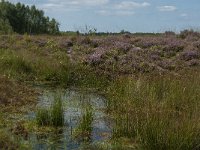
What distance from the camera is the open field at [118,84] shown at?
9547mm

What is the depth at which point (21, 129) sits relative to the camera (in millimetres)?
10625

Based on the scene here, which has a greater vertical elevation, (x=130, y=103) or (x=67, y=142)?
(x=130, y=103)

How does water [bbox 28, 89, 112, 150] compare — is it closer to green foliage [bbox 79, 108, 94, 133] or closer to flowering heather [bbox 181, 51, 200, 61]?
green foliage [bbox 79, 108, 94, 133]

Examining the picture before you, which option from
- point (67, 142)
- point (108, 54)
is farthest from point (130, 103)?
point (108, 54)

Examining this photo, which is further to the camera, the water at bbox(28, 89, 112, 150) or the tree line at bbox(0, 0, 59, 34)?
the tree line at bbox(0, 0, 59, 34)

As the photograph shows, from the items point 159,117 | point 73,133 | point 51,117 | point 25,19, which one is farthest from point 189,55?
point 25,19

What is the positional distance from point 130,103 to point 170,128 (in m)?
2.04

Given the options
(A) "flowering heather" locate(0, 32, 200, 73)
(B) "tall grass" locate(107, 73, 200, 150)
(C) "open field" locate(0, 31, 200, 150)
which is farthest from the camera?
(A) "flowering heather" locate(0, 32, 200, 73)

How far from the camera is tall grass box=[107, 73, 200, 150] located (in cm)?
923

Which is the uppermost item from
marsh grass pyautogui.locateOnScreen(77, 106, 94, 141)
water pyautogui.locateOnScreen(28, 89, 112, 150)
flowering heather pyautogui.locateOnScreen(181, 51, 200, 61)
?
flowering heather pyautogui.locateOnScreen(181, 51, 200, 61)

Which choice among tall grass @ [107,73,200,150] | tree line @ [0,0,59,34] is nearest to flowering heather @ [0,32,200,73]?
tall grass @ [107,73,200,150]

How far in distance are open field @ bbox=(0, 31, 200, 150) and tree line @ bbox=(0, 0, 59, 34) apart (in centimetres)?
3320

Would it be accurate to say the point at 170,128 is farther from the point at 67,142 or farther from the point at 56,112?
the point at 56,112

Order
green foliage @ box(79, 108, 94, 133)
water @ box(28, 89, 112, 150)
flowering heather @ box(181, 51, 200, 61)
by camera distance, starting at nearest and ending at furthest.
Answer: water @ box(28, 89, 112, 150) → green foliage @ box(79, 108, 94, 133) → flowering heather @ box(181, 51, 200, 61)
